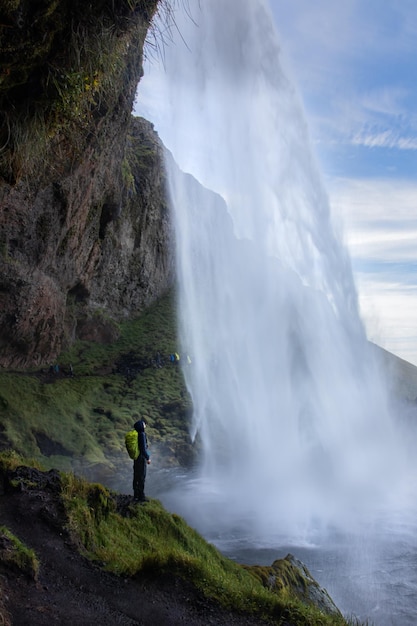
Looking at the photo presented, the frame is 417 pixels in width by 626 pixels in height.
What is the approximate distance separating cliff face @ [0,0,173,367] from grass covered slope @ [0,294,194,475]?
1913 mm

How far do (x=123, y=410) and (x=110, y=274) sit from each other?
1746cm

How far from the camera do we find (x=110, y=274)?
45562 mm

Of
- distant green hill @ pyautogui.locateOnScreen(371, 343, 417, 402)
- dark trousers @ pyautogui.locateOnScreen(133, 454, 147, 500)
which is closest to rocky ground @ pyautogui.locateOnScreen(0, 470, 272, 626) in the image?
dark trousers @ pyautogui.locateOnScreen(133, 454, 147, 500)

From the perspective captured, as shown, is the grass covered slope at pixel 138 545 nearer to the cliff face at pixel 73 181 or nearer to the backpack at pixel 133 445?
the backpack at pixel 133 445

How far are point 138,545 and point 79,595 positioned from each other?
2.71 m

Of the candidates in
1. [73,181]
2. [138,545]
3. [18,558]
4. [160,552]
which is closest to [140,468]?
[138,545]

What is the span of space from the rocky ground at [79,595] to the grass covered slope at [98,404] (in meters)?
15.2

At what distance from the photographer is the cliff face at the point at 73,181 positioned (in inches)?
229

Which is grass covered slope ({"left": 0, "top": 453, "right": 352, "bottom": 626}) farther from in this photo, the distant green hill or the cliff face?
the distant green hill

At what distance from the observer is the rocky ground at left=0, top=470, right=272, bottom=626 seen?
19.1 ft

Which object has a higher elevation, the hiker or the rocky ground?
the hiker

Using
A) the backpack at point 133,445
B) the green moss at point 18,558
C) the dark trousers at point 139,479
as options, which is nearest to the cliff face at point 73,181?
the green moss at point 18,558

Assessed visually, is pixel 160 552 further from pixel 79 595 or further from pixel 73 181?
pixel 73 181

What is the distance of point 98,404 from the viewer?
102ft
